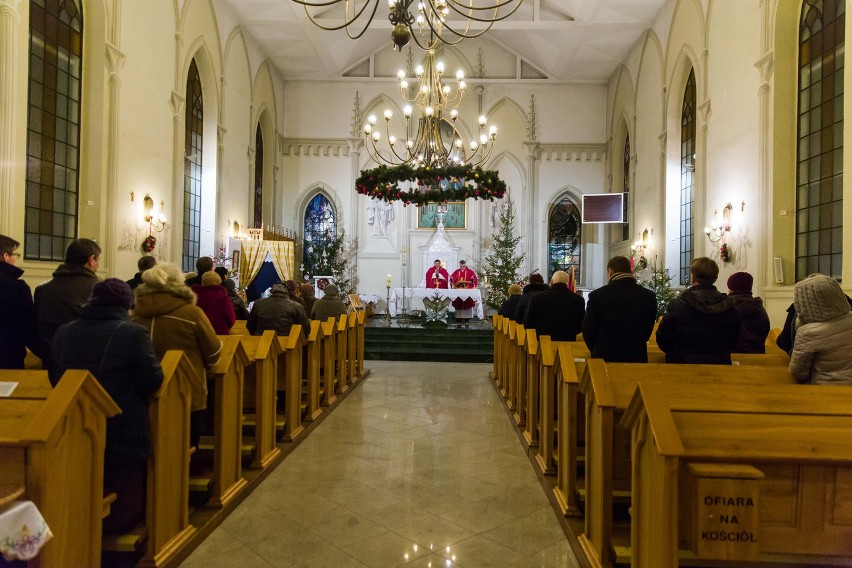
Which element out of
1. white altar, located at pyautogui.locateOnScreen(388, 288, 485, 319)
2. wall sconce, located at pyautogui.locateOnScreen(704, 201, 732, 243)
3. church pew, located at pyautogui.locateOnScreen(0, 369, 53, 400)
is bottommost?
church pew, located at pyautogui.locateOnScreen(0, 369, 53, 400)

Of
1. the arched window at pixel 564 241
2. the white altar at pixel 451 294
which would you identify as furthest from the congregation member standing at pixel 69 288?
the arched window at pixel 564 241

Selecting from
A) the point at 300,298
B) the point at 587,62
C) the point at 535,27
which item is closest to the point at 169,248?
the point at 300,298

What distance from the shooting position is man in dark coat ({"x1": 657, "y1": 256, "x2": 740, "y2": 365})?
3.50m

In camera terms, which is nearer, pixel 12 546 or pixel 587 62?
pixel 12 546

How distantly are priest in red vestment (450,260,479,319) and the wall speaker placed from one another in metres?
6.88

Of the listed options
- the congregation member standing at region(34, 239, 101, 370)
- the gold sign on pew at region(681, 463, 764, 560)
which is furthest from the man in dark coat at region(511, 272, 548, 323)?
the gold sign on pew at region(681, 463, 764, 560)

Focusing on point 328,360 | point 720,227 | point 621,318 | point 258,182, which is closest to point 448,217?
point 258,182

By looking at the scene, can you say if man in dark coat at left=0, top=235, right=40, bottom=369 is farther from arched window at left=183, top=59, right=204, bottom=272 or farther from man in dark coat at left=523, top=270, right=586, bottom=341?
arched window at left=183, top=59, right=204, bottom=272

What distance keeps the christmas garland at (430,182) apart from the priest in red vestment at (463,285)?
4.41 metres

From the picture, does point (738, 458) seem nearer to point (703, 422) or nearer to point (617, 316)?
point (703, 422)

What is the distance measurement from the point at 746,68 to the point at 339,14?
9.18 m

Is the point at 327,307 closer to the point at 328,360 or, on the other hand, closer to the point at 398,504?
the point at 328,360

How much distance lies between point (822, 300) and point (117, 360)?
310 centimetres

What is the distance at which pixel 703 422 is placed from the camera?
225 cm
